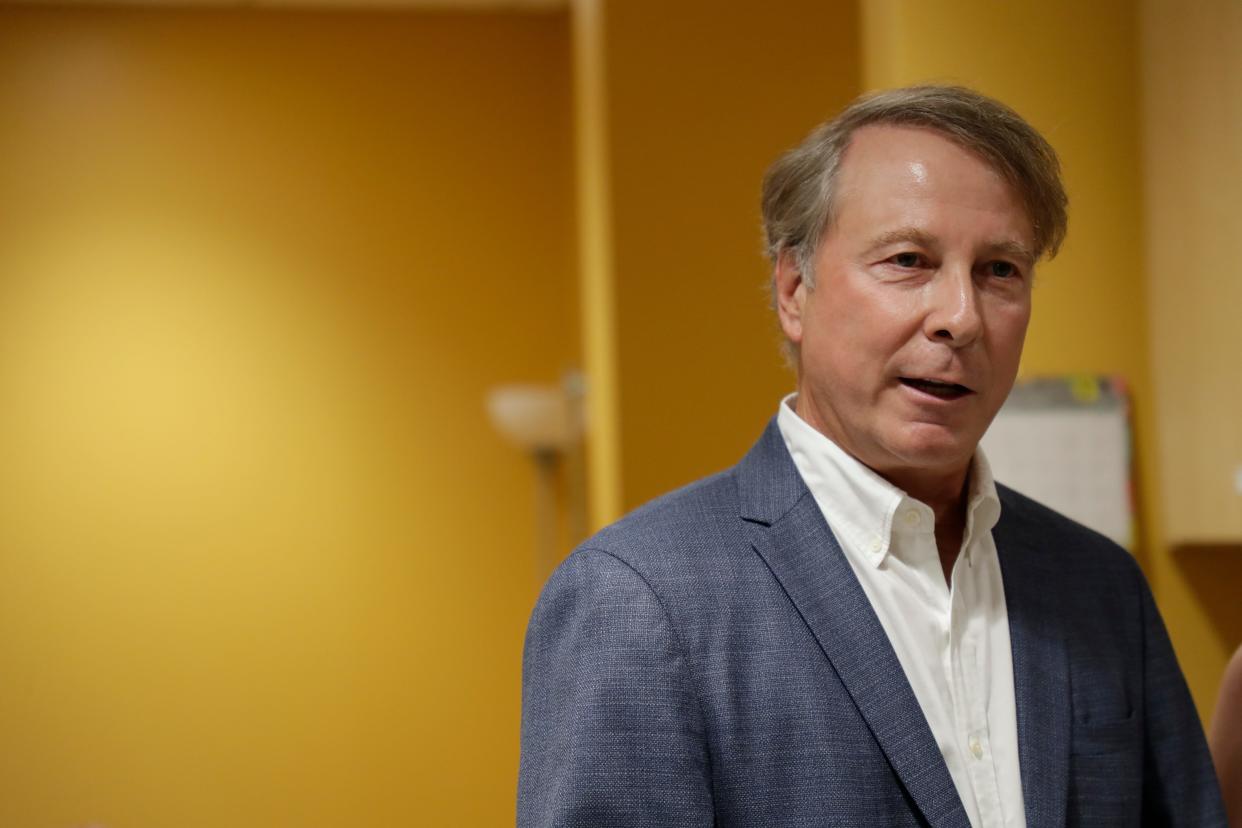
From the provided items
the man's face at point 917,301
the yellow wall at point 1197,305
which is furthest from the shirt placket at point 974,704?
the yellow wall at point 1197,305

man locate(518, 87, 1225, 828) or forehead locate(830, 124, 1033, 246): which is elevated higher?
forehead locate(830, 124, 1033, 246)

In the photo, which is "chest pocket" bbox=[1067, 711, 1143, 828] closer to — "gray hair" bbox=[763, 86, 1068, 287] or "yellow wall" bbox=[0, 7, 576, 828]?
"gray hair" bbox=[763, 86, 1068, 287]

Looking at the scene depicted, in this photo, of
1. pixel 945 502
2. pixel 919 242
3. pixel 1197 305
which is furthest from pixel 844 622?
pixel 1197 305

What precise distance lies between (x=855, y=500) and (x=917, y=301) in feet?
0.55

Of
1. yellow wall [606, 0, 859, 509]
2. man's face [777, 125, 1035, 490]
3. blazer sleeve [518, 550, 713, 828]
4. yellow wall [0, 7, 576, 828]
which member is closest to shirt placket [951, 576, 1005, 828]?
man's face [777, 125, 1035, 490]

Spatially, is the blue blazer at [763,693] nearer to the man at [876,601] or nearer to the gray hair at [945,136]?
the man at [876,601]

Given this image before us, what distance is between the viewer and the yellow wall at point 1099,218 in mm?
2029

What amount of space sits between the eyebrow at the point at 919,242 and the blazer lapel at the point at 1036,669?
0.86ft

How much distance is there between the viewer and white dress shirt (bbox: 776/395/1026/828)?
106cm

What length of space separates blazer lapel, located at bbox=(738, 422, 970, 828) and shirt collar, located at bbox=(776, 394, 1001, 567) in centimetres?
2

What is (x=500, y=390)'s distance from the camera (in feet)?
12.5

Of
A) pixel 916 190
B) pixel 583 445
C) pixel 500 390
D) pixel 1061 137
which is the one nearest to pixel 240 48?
pixel 500 390

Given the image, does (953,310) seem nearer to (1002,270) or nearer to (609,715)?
(1002,270)

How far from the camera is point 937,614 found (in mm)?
1106
